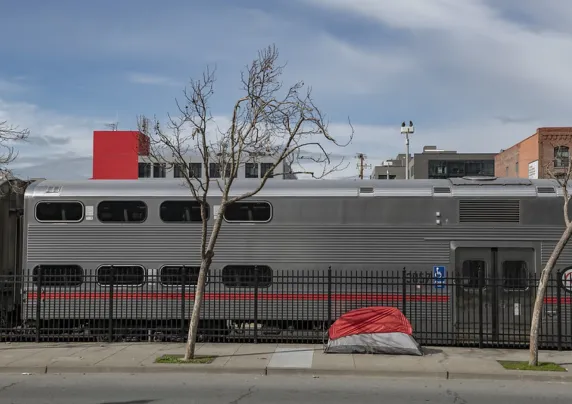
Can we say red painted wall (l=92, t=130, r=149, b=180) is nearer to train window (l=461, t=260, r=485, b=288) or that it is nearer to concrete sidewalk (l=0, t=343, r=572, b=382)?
concrete sidewalk (l=0, t=343, r=572, b=382)

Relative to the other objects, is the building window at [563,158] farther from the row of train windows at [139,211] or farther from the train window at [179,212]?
the train window at [179,212]

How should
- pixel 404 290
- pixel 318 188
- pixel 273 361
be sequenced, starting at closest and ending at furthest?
pixel 273 361
pixel 404 290
pixel 318 188

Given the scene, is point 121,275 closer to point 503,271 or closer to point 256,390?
point 256,390

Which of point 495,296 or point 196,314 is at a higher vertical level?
point 495,296

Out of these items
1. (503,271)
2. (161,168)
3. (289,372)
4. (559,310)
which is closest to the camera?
(289,372)

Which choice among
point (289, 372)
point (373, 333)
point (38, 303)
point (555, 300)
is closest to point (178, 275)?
point (38, 303)

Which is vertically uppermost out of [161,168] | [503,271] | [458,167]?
[458,167]

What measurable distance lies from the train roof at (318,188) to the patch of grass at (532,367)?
399cm

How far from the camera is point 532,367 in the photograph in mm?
11711

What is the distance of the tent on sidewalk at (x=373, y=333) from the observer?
42.5ft

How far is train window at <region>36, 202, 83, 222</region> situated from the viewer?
1499 centimetres

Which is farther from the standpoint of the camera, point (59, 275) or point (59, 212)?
point (59, 212)

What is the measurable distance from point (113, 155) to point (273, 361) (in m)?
39.2

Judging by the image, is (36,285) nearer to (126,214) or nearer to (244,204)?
(126,214)
